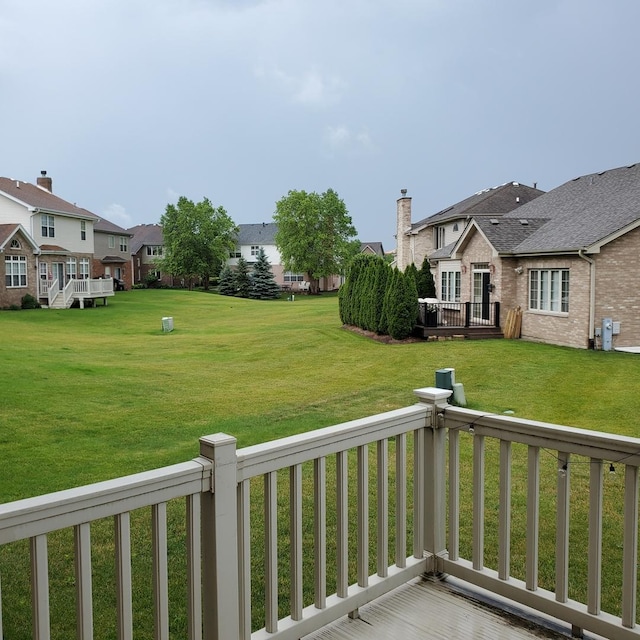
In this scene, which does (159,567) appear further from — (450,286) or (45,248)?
(45,248)

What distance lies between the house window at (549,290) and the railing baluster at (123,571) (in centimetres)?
1839

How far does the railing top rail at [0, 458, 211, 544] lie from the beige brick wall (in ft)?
58.2

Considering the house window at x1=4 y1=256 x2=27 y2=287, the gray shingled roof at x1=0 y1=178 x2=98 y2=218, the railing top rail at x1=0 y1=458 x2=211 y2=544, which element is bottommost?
the railing top rail at x1=0 y1=458 x2=211 y2=544

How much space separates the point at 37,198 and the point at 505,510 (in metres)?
39.7

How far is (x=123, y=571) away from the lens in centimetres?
220

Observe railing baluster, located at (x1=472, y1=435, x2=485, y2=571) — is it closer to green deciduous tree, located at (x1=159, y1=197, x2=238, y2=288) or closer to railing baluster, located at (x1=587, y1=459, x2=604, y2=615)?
railing baluster, located at (x1=587, y1=459, x2=604, y2=615)

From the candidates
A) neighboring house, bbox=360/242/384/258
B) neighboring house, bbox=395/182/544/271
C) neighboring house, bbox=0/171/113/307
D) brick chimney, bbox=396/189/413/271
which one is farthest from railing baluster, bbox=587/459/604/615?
neighboring house, bbox=360/242/384/258

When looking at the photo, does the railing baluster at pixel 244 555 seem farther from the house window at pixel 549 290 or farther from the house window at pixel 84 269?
the house window at pixel 84 269

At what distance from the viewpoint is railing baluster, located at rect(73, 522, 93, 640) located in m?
2.09

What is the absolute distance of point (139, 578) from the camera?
14.8 feet

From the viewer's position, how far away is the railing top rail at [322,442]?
8.50 ft

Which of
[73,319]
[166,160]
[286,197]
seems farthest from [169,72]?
[166,160]

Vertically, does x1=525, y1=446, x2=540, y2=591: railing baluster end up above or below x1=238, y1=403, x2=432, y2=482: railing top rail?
below

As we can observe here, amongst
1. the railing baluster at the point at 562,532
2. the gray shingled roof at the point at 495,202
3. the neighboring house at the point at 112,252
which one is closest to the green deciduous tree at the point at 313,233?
the neighboring house at the point at 112,252
